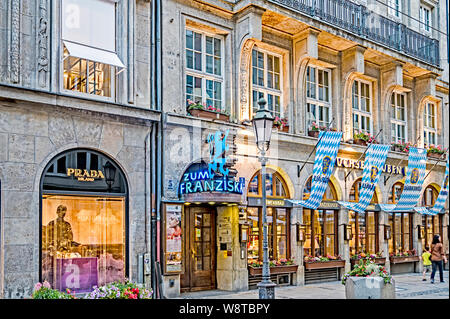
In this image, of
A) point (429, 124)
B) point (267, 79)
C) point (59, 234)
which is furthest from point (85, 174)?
point (429, 124)

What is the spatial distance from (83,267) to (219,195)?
377cm

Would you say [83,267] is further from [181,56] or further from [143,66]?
[181,56]

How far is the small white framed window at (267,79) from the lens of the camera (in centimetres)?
1672

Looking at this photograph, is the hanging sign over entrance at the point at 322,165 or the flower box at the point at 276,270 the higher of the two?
the hanging sign over entrance at the point at 322,165

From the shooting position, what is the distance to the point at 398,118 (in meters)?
22.6

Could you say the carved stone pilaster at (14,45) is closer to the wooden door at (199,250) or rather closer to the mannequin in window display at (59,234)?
the mannequin in window display at (59,234)

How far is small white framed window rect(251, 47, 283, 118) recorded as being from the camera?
54.9 ft

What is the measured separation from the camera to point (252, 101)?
16406 millimetres

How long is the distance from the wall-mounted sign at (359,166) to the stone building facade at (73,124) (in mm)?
8036

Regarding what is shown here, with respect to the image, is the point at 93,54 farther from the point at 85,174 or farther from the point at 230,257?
the point at 230,257

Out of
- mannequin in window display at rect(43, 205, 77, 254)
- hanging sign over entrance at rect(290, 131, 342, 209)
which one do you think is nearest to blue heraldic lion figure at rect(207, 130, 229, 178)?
mannequin in window display at rect(43, 205, 77, 254)

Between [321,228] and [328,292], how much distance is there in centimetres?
341

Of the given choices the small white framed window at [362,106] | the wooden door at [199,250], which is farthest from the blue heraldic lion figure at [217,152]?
the small white framed window at [362,106]

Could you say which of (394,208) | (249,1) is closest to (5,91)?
(249,1)
